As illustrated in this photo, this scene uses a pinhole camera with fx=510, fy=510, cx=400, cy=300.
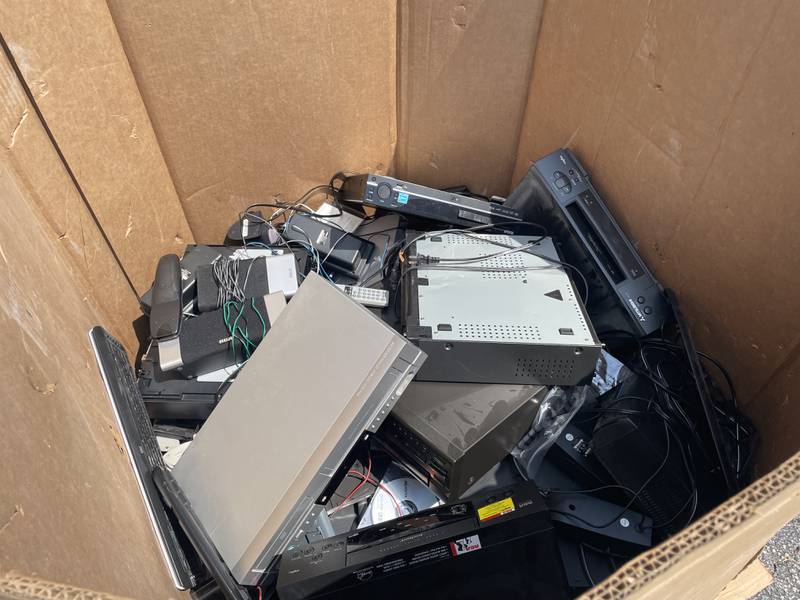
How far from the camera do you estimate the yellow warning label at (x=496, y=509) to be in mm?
1000

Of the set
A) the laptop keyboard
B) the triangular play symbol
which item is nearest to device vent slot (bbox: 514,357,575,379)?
the triangular play symbol

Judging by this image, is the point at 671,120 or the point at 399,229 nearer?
the point at 671,120

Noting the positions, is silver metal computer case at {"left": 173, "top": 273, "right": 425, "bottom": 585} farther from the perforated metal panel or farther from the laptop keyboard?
the perforated metal panel

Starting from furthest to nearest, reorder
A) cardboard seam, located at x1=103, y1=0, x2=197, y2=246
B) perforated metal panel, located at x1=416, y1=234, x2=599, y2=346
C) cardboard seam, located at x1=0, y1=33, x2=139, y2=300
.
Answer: cardboard seam, located at x1=103, y1=0, x2=197, y2=246 < perforated metal panel, located at x1=416, y1=234, x2=599, y2=346 < cardboard seam, located at x1=0, y1=33, x2=139, y2=300

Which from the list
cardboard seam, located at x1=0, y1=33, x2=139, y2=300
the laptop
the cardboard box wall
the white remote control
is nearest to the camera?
the cardboard box wall

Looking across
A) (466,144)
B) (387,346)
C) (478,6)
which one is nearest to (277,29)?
(478,6)

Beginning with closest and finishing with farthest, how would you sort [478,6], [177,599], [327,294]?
[177,599], [327,294], [478,6]

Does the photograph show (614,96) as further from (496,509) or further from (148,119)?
(148,119)

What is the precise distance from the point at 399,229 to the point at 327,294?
587 millimetres

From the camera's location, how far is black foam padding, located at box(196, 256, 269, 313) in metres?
1.36

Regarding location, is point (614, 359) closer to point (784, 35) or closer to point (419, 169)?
point (784, 35)

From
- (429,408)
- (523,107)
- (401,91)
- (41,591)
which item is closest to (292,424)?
(429,408)

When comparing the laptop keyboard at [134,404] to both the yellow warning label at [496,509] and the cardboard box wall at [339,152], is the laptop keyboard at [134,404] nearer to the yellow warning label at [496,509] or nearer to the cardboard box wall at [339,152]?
the cardboard box wall at [339,152]

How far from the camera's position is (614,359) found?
132 centimetres
